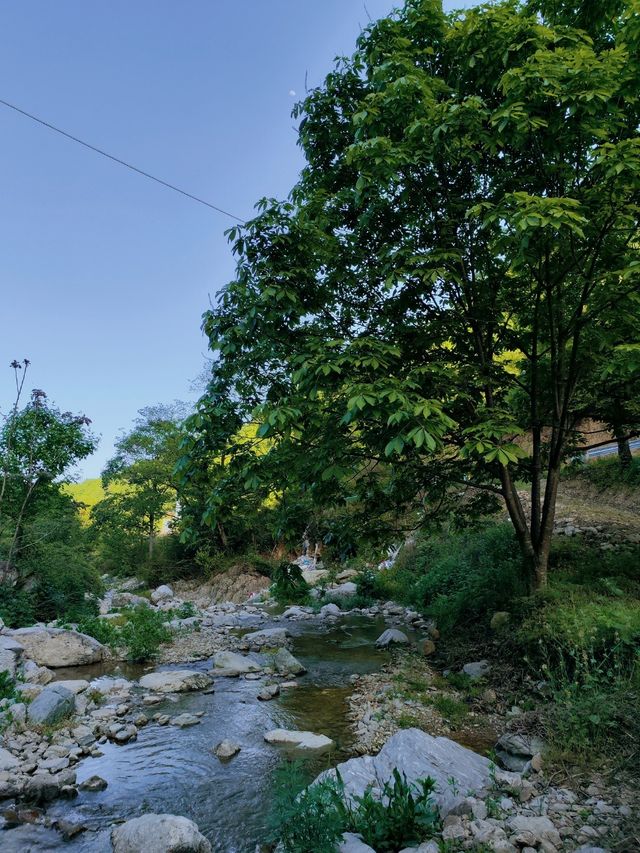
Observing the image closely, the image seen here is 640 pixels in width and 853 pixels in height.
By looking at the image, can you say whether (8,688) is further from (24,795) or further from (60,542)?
(60,542)

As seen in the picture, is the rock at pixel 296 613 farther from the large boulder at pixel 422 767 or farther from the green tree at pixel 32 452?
the large boulder at pixel 422 767

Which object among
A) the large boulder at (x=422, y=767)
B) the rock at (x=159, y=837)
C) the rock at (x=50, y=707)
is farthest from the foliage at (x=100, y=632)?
the large boulder at (x=422, y=767)

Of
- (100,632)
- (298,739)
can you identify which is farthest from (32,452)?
(298,739)

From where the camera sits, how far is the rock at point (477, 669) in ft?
20.6

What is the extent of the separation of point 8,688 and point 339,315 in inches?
257

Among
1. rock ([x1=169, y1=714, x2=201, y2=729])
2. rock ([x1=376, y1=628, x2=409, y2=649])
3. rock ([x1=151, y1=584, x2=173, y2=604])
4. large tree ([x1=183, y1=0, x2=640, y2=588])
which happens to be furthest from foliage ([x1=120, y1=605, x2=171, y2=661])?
rock ([x1=151, y1=584, x2=173, y2=604])

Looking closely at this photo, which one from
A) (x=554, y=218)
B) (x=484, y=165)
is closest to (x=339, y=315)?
(x=484, y=165)

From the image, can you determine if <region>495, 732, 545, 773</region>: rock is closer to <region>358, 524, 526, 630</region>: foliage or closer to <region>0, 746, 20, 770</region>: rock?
<region>358, 524, 526, 630</region>: foliage

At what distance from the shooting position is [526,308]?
6.45 metres

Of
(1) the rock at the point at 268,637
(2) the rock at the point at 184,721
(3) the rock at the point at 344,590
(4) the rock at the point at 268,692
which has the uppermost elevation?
(2) the rock at the point at 184,721

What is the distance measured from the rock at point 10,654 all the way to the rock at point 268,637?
4.45m

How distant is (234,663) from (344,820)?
5.92 m

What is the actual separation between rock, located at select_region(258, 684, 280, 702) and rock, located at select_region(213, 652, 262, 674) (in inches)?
47.8

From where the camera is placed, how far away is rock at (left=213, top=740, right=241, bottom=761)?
16.6ft
